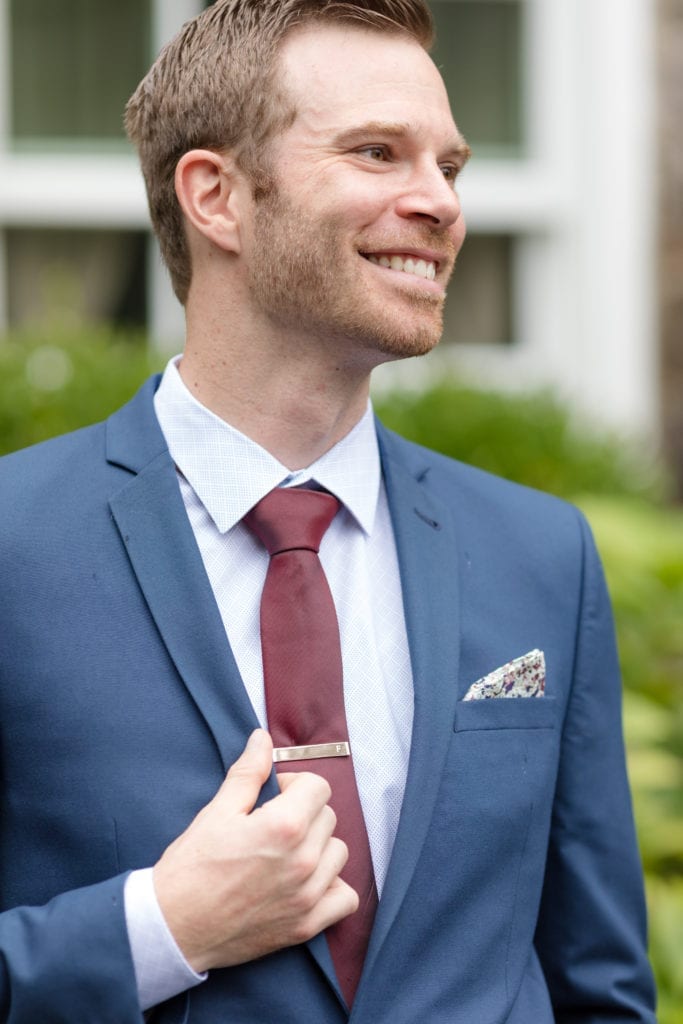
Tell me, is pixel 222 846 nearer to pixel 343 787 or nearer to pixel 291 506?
pixel 343 787

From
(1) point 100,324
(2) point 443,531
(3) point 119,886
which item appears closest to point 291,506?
(2) point 443,531

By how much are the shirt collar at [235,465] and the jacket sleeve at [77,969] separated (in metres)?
0.65

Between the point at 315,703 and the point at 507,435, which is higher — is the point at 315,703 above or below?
above

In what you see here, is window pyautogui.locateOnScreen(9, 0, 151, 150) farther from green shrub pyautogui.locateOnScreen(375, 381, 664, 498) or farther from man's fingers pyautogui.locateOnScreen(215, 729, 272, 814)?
man's fingers pyautogui.locateOnScreen(215, 729, 272, 814)

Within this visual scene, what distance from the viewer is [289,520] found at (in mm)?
2336

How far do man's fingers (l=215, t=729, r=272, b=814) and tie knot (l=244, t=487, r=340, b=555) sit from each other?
0.35 meters

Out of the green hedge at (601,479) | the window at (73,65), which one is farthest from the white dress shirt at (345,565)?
the window at (73,65)

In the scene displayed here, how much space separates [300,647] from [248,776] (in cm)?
26

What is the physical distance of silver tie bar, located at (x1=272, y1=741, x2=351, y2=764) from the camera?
2158 millimetres

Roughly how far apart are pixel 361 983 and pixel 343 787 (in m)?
0.29

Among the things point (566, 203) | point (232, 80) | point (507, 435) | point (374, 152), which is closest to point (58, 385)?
point (507, 435)

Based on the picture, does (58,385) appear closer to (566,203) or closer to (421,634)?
(421,634)

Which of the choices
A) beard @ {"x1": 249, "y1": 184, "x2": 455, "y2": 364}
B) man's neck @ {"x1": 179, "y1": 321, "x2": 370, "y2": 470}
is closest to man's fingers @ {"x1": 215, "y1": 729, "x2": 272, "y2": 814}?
man's neck @ {"x1": 179, "y1": 321, "x2": 370, "y2": 470}

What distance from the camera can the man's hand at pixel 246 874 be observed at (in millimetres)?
1988
